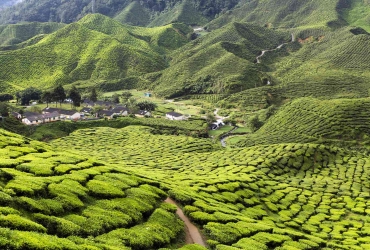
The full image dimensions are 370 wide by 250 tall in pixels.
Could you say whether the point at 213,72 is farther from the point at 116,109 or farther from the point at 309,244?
the point at 309,244

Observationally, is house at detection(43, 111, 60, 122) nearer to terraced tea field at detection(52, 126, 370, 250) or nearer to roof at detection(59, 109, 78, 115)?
roof at detection(59, 109, 78, 115)

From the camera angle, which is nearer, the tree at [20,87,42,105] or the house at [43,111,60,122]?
the house at [43,111,60,122]

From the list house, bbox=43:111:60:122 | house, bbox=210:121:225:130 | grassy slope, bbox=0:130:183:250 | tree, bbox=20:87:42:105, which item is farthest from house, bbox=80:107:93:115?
grassy slope, bbox=0:130:183:250

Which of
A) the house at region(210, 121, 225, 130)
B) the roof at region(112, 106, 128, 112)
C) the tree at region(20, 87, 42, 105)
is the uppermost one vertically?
the tree at region(20, 87, 42, 105)

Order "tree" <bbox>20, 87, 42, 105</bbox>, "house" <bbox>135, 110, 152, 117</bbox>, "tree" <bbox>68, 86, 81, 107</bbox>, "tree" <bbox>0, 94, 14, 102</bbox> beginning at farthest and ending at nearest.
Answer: "tree" <bbox>0, 94, 14, 102</bbox>
"house" <bbox>135, 110, 152, 117</bbox>
"tree" <bbox>20, 87, 42, 105</bbox>
"tree" <bbox>68, 86, 81, 107</bbox>

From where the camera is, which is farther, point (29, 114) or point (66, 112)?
point (66, 112)

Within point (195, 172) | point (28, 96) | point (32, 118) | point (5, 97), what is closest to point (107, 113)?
point (32, 118)

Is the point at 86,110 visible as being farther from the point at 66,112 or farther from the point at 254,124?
the point at 254,124
